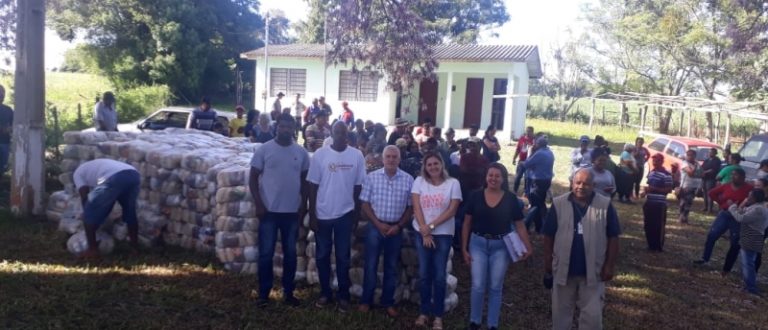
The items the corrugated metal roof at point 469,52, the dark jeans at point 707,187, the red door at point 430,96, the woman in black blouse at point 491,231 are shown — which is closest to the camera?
the woman in black blouse at point 491,231

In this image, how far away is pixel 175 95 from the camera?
32.0m

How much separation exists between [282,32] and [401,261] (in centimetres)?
4953

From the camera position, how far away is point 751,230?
7480mm

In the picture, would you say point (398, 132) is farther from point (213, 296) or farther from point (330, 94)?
point (330, 94)

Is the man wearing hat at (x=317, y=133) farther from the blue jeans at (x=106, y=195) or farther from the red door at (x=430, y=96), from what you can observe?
the red door at (x=430, y=96)

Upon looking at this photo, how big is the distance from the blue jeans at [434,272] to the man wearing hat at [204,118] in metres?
8.02

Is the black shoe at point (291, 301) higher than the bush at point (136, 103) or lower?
lower

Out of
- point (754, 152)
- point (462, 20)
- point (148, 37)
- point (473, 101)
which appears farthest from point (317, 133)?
point (462, 20)

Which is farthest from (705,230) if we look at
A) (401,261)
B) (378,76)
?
(401,261)

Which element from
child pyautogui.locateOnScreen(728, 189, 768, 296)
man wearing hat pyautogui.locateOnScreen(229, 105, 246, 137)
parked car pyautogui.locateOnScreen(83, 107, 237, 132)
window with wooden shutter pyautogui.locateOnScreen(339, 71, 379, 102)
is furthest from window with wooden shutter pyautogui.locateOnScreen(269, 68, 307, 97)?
child pyautogui.locateOnScreen(728, 189, 768, 296)

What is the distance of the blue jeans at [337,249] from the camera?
5.89m

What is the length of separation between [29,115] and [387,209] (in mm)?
6099

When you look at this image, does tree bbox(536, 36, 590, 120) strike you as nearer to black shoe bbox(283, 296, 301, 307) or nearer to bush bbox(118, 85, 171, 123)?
bush bbox(118, 85, 171, 123)

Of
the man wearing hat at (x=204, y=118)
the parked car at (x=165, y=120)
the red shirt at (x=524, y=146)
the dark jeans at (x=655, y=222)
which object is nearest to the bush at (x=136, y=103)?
the parked car at (x=165, y=120)
